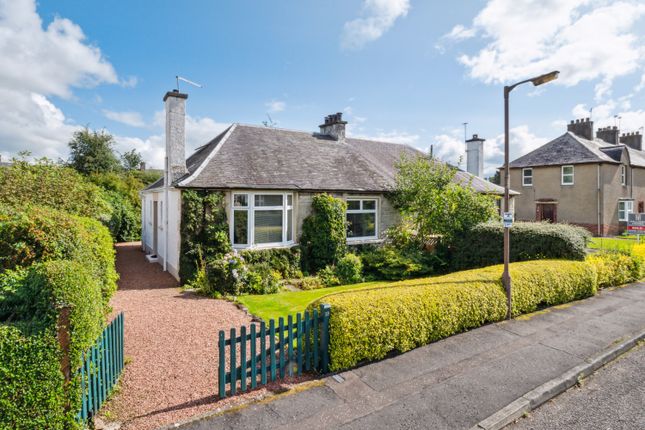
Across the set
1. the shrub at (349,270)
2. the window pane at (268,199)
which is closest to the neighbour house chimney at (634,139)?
the shrub at (349,270)

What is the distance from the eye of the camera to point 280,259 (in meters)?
13.3

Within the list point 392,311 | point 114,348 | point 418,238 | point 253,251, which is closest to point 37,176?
point 253,251

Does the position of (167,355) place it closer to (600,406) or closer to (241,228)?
(241,228)

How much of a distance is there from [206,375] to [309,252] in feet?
27.9

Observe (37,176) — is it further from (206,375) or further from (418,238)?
(418,238)

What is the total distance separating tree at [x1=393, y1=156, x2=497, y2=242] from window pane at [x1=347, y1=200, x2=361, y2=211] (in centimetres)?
181

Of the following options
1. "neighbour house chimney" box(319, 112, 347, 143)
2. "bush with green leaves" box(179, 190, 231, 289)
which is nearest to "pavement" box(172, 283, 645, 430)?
"bush with green leaves" box(179, 190, 231, 289)

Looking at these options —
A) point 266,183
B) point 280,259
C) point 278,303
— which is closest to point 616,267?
point 278,303

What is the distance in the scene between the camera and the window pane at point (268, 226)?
13219 mm

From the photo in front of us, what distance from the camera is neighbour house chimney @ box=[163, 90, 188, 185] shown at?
13.3 m

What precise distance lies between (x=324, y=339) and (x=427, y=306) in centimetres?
222

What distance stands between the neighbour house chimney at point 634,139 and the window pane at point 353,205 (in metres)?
35.3

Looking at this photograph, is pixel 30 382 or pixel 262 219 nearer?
pixel 30 382

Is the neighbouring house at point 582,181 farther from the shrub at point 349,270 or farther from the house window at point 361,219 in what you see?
the shrub at point 349,270
